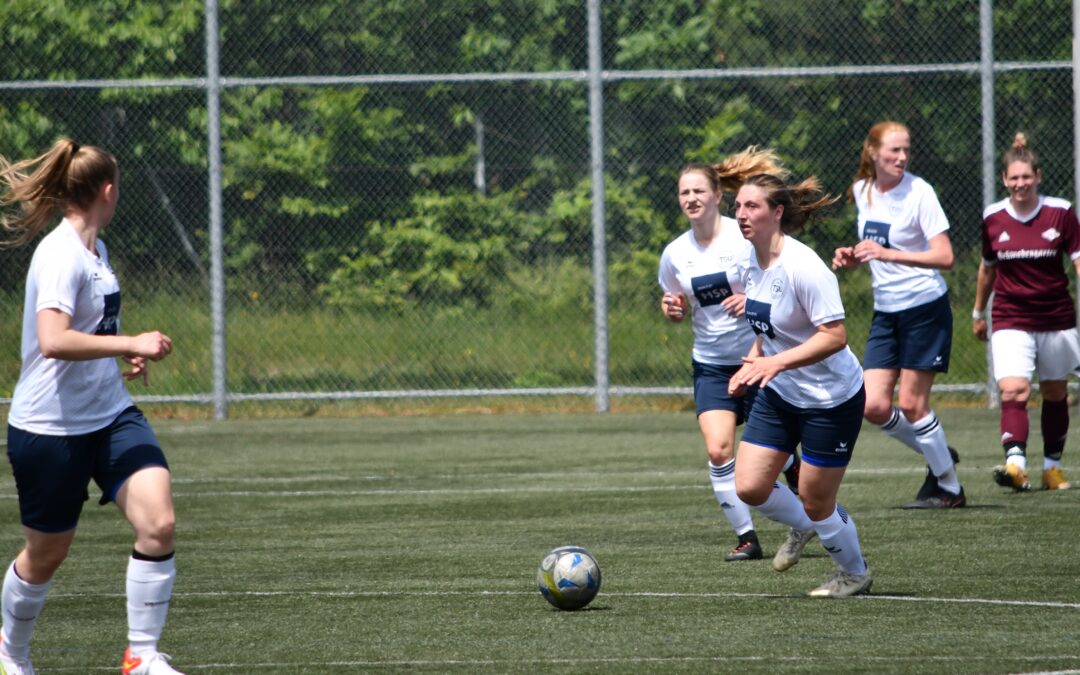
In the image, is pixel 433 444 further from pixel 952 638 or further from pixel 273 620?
pixel 952 638

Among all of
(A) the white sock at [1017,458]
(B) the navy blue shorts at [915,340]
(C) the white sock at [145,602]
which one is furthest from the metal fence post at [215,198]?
(C) the white sock at [145,602]

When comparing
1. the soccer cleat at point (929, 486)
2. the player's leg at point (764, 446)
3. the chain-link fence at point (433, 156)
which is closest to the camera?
the player's leg at point (764, 446)

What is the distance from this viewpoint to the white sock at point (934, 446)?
366 inches

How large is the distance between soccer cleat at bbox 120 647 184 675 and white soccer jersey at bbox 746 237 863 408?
107 inches

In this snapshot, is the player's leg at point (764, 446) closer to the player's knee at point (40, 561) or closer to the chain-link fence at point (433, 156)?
the player's knee at point (40, 561)

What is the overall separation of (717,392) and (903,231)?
Answer: 1929mm

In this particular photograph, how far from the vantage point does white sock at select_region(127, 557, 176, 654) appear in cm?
523

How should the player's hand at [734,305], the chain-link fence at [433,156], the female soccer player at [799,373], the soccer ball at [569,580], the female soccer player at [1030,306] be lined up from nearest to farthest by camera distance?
the female soccer player at [799,373] → the soccer ball at [569,580] → the player's hand at [734,305] → the female soccer player at [1030,306] → the chain-link fence at [433,156]

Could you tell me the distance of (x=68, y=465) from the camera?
5246 millimetres

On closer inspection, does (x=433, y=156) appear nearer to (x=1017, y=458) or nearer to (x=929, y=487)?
(x=1017, y=458)

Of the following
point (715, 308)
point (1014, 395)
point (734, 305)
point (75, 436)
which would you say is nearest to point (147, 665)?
point (75, 436)

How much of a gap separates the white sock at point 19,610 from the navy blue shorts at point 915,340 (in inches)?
215

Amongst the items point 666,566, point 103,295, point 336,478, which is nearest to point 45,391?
point 103,295

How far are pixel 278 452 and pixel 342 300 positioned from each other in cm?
327
